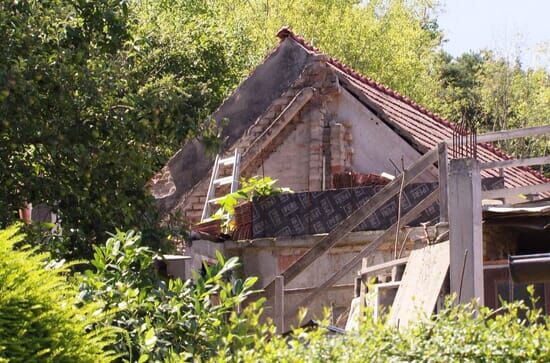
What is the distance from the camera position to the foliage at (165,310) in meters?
7.99

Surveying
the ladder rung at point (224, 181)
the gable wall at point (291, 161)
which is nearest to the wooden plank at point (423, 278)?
the ladder rung at point (224, 181)

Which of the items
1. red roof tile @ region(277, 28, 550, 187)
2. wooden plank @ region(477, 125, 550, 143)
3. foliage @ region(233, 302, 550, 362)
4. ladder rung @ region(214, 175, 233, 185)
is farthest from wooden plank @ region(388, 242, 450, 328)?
red roof tile @ region(277, 28, 550, 187)

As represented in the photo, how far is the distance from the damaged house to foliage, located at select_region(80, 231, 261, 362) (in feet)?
11.3

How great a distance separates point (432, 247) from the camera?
40.0 feet

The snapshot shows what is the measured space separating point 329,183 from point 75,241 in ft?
26.7

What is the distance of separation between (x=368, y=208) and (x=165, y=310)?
513cm

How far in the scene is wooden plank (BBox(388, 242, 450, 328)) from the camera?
11.4 m

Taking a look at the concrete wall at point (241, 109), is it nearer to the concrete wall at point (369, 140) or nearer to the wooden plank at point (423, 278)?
the concrete wall at point (369, 140)

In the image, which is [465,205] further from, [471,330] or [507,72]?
[507,72]

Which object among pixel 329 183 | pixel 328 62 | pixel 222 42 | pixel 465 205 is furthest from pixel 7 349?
pixel 222 42

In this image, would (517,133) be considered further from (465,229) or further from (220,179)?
Result: (220,179)

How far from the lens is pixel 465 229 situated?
11.5 metres

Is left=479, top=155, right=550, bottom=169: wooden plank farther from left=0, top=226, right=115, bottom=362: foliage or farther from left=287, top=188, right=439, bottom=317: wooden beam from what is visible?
left=0, top=226, right=115, bottom=362: foliage

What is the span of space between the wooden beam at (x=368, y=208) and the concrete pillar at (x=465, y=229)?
35.1 inches
